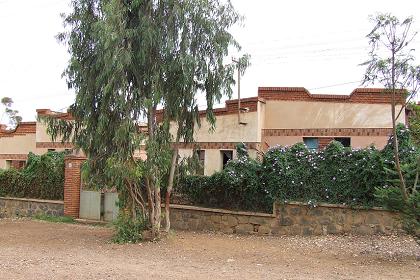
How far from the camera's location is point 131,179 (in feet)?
39.9

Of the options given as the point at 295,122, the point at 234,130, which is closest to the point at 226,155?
the point at 234,130

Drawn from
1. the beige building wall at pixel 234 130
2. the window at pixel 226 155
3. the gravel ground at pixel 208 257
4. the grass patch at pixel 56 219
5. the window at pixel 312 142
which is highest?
the beige building wall at pixel 234 130

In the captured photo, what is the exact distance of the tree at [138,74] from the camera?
11.6 meters

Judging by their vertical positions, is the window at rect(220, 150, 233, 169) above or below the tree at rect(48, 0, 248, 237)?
below

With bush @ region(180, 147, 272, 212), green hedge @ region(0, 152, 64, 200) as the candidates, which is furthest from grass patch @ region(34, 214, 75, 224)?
bush @ region(180, 147, 272, 212)

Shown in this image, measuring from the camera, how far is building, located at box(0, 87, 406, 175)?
17969 mm

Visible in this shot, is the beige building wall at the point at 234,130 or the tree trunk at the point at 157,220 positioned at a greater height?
the beige building wall at the point at 234,130

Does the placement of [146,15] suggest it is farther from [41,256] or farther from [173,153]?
[41,256]

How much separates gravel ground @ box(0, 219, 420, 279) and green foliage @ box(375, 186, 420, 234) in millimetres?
712

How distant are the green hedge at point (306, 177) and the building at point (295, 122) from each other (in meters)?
2.74

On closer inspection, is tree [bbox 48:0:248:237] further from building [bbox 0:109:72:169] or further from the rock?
building [bbox 0:109:72:169]

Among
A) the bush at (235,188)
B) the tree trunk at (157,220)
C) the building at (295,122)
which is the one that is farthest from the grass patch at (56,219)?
the tree trunk at (157,220)

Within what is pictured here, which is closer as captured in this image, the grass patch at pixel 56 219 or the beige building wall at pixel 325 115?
the beige building wall at pixel 325 115

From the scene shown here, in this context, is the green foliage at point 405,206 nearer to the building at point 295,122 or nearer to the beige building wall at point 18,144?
the building at point 295,122
